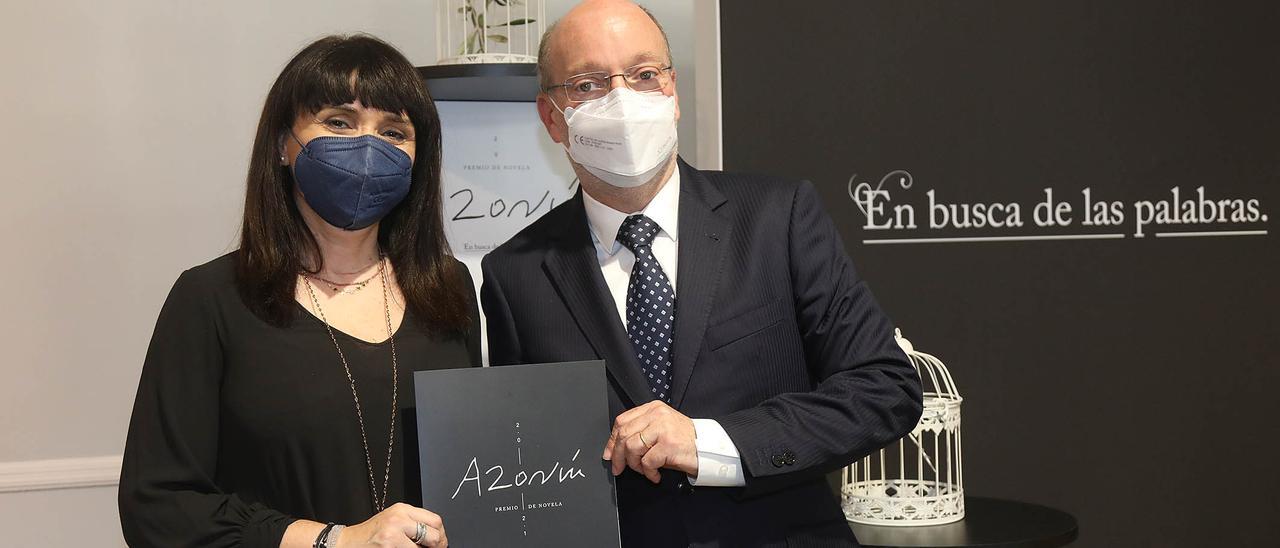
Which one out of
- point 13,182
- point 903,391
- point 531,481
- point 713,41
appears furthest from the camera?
point 13,182

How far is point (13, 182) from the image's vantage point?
3.44 meters

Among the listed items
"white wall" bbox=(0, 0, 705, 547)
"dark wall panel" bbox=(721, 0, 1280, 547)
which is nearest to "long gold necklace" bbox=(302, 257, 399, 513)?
"dark wall panel" bbox=(721, 0, 1280, 547)

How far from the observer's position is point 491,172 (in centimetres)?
339

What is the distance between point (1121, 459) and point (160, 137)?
2.95 metres

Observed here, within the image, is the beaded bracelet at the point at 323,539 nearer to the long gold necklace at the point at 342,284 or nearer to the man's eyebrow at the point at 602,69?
the long gold necklace at the point at 342,284

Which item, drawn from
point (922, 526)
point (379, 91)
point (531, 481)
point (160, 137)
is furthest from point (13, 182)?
point (922, 526)

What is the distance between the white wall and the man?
1.85 m

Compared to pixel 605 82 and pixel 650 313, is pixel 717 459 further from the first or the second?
pixel 605 82

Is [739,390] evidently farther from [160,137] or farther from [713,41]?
[160,137]

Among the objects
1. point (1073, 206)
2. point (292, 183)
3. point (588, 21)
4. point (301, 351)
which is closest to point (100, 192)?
point (292, 183)

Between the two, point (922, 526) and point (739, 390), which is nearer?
point (739, 390)

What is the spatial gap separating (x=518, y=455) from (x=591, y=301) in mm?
302

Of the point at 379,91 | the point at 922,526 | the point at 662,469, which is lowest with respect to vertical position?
the point at 922,526

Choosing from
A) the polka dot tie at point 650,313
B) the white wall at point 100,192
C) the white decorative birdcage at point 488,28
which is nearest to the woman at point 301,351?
the polka dot tie at point 650,313
